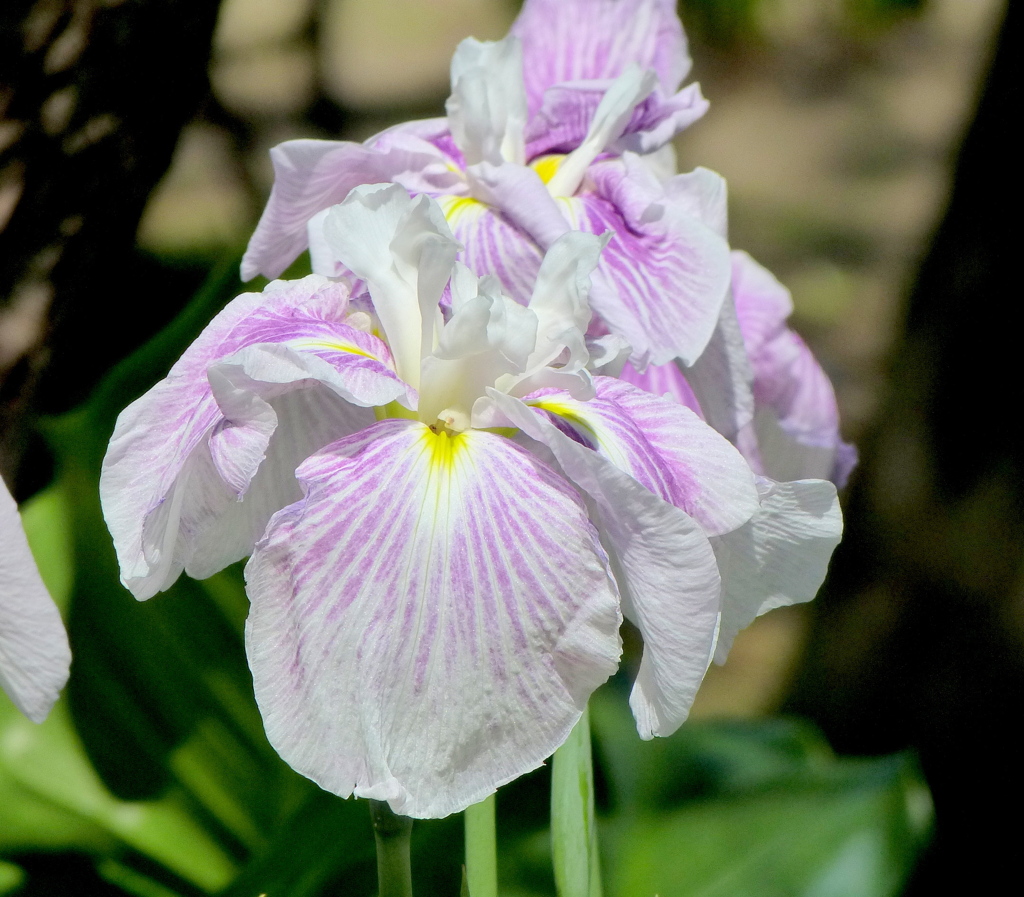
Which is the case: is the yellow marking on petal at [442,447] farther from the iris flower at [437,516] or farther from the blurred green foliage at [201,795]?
the blurred green foliage at [201,795]

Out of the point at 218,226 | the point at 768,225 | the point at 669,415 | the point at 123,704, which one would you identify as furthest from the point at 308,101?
Result: the point at 669,415

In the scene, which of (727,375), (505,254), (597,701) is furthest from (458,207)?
(597,701)

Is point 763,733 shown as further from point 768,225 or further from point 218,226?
point 768,225

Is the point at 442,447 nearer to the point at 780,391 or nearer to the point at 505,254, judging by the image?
the point at 505,254

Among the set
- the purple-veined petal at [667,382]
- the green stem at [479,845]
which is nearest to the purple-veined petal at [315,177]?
the purple-veined petal at [667,382]

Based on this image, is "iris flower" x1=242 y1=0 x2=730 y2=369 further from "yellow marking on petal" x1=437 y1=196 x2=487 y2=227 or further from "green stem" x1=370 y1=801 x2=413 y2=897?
"green stem" x1=370 y1=801 x2=413 y2=897

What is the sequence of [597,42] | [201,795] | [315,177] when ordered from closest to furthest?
[315,177]
[597,42]
[201,795]
